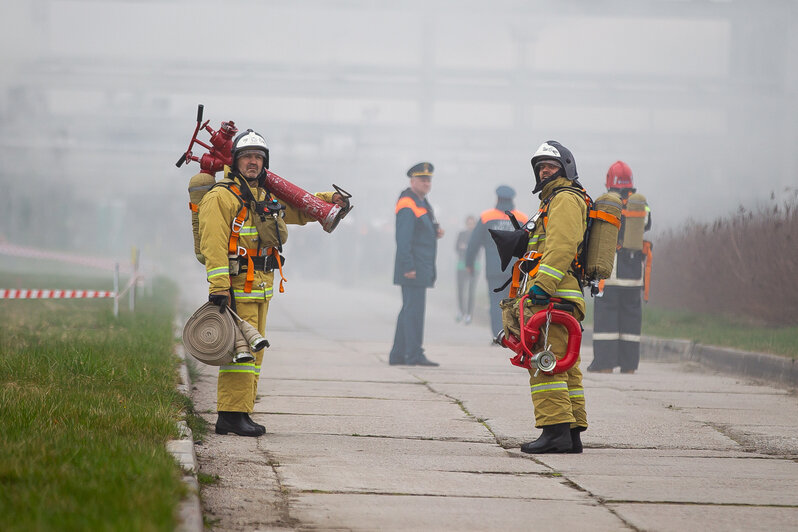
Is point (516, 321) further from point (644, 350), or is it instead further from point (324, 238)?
point (324, 238)

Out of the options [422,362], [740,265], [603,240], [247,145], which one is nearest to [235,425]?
[247,145]

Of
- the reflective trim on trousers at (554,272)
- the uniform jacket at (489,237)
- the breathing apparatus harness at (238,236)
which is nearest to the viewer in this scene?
the reflective trim on trousers at (554,272)

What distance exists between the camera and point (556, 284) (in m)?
5.64

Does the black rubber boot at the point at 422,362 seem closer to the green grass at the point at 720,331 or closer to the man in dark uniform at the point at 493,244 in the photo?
the man in dark uniform at the point at 493,244

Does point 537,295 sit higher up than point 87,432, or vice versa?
point 537,295

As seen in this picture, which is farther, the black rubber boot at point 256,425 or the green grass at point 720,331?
the green grass at point 720,331

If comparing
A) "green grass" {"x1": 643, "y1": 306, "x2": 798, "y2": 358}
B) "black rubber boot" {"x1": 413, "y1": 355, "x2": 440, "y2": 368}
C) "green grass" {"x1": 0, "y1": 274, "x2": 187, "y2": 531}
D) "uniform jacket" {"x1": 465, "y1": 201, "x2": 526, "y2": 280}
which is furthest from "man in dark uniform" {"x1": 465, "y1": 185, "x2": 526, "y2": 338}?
"green grass" {"x1": 0, "y1": 274, "x2": 187, "y2": 531}

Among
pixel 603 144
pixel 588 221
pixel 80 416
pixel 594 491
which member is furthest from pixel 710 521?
pixel 603 144

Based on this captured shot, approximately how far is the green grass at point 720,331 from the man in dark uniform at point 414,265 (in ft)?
10.7

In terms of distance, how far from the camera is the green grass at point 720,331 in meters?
10.8

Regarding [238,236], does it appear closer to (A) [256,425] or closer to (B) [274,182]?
(B) [274,182]

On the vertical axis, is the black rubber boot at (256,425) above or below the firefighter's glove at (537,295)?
below

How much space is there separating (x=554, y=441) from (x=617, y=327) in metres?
4.80

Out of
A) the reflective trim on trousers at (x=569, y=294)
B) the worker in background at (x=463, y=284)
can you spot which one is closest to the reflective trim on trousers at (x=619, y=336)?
the reflective trim on trousers at (x=569, y=294)
